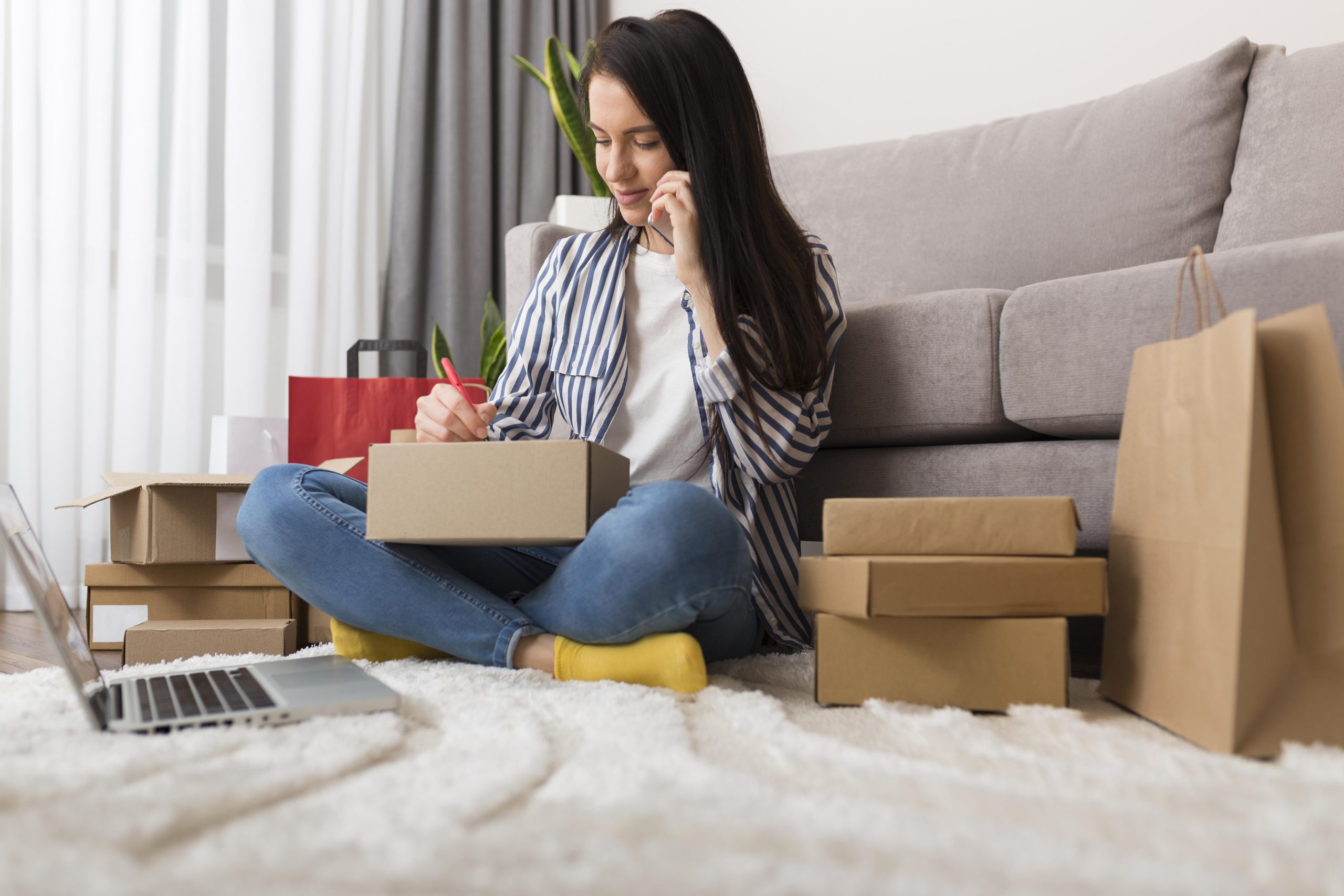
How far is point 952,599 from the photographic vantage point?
842mm

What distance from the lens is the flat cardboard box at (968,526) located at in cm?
86

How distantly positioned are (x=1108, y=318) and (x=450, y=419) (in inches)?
29.2

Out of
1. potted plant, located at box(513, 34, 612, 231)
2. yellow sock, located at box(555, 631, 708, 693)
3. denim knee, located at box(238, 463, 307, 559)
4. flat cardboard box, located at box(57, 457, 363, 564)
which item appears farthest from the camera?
potted plant, located at box(513, 34, 612, 231)

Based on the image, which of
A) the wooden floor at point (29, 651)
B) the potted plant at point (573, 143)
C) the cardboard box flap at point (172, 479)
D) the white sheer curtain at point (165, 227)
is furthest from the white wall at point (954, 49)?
the wooden floor at point (29, 651)

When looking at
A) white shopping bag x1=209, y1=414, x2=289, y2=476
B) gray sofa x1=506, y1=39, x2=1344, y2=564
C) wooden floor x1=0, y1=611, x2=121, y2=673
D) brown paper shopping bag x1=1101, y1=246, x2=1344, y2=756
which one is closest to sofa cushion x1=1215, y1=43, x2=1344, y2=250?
gray sofa x1=506, y1=39, x2=1344, y2=564

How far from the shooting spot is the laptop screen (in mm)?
668

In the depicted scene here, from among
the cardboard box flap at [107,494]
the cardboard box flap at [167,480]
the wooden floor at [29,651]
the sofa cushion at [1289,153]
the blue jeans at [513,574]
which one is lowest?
the wooden floor at [29,651]

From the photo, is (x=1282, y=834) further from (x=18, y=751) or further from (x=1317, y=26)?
(x=1317, y=26)

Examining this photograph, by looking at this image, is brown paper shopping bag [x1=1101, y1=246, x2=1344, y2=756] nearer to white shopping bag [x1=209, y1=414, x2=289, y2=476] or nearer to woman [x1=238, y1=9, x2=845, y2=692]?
A: woman [x1=238, y1=9, x2=845, y2=692]

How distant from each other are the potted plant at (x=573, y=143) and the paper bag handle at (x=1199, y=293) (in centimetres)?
136

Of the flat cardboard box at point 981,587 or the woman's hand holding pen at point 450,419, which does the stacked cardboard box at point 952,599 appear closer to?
the flat cardboard box at point 981,587

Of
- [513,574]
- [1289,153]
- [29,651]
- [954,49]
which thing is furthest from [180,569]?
[954,49]

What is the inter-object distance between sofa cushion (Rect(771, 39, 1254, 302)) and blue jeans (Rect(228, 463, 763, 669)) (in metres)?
0.88

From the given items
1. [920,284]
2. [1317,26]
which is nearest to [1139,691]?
[920,284]
